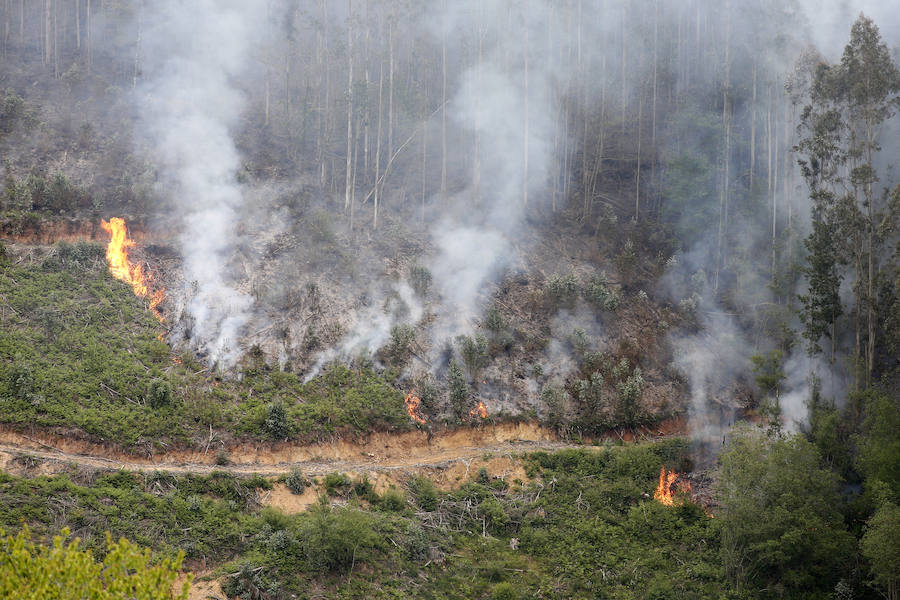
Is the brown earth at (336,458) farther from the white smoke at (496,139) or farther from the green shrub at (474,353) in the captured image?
the white smoke at (496,139)

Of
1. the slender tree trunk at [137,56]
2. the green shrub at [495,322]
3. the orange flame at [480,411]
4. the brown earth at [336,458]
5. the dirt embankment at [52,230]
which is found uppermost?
the slender tree trunk at [137,56]

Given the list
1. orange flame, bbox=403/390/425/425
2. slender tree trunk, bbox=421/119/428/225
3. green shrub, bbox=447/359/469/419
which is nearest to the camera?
orange flame, bbox=403/390/425/425

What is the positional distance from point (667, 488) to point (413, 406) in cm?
1116

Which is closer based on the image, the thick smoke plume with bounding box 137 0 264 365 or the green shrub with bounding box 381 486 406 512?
the green shrub with bounding box 381 486 406 512

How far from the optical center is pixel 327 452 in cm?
2850

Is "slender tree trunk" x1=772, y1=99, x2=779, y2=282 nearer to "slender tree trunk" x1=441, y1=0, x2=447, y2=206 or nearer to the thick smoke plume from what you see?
"slender tree trunk" x1=441, y1=0, x2=447, y2=206

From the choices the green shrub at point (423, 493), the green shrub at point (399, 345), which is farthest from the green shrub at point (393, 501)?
the green shrub at point (399, 345)

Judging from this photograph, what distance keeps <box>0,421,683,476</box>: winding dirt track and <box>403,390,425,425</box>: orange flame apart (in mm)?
647

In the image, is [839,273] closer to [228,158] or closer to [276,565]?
[276,565]

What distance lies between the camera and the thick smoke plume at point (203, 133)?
32.3 meters

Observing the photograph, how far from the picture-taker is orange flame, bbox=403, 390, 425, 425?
1213 inches

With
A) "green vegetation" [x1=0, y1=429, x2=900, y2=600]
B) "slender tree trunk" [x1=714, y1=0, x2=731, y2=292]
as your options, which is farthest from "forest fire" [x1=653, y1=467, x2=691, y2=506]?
"slender tree trunk" [x1=714, y1=0, x2=731, y2=292]

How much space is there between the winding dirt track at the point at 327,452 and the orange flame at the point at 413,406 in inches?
25.5

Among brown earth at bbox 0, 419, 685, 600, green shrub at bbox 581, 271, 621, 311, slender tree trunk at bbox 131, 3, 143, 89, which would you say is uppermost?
slender tree trunk at bbox 131, 3, 143, 89
